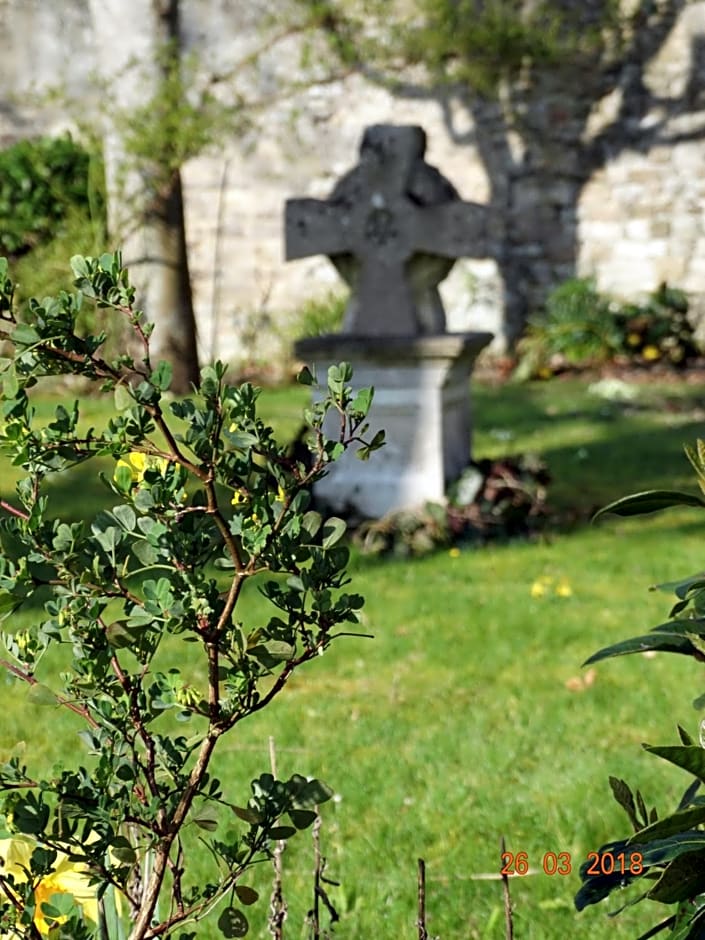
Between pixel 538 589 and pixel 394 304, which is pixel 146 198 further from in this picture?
pixel 538 589

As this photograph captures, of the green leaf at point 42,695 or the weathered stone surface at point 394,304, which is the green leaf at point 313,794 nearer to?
the green leaf at point 42,695

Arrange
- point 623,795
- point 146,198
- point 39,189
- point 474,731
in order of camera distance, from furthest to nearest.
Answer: point 39,189, point 146,198, point 474,731, point 623,795

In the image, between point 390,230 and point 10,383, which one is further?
point 390,230

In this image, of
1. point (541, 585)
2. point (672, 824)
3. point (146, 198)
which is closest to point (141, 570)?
point (672, 824)

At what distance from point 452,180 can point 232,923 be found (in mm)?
10715

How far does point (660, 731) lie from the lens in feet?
11.3

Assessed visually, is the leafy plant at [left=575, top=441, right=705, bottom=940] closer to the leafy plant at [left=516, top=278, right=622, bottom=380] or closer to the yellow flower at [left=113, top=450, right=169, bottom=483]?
the yellow flower at [left=113, top=450, right=169, bottom=483]

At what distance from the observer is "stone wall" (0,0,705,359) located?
37.5ft

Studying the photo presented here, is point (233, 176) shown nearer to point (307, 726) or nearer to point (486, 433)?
point (486, 433)

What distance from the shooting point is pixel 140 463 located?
1514mm

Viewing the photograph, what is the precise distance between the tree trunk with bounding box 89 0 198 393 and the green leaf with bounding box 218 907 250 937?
806 cm

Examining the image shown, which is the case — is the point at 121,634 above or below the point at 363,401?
below

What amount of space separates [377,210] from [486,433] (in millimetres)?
2678

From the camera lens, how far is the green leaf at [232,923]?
4.67ft
